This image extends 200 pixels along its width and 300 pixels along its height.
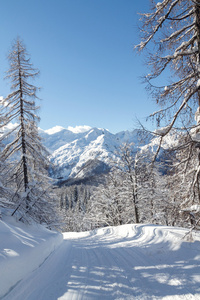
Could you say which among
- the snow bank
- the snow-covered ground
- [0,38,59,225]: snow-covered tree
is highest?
[0,38,59,225]: snow-covered tree

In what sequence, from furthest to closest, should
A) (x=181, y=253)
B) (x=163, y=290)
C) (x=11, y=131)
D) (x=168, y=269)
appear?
(x=11, y=131) < (x=181, y=253) < (x=168, y=269) < (x=163, y=290)

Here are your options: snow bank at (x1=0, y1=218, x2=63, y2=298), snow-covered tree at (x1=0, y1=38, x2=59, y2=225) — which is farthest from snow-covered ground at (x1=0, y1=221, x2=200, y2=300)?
snow-covered tree at (x1=0, y1=38, x2=59, y2=225)

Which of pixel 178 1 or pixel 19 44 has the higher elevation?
pixel 19 44

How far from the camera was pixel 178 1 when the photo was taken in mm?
4988

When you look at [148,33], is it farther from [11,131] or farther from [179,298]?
[11,131]

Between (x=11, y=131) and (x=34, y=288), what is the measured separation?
9968 millimetres

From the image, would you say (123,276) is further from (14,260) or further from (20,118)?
(20,118)

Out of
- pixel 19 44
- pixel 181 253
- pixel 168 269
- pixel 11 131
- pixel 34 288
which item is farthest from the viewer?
pixel 19 44

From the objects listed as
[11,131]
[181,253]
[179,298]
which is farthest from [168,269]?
[11,131]

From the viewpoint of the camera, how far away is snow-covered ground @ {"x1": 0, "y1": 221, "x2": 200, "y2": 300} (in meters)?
3.79

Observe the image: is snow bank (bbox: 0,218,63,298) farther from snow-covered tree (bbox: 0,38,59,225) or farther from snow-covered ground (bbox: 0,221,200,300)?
snow-covered tree (bbox: 0,38,59,225)

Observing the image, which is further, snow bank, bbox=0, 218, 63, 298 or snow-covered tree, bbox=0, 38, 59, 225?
snow-covered tree, bbox=0, 38, 59, 225

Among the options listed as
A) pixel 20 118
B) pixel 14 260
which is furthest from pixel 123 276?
pixel 20 118

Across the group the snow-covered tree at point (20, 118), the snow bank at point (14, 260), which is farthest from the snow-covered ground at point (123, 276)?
the snow-covered tree at point (20, 118)
